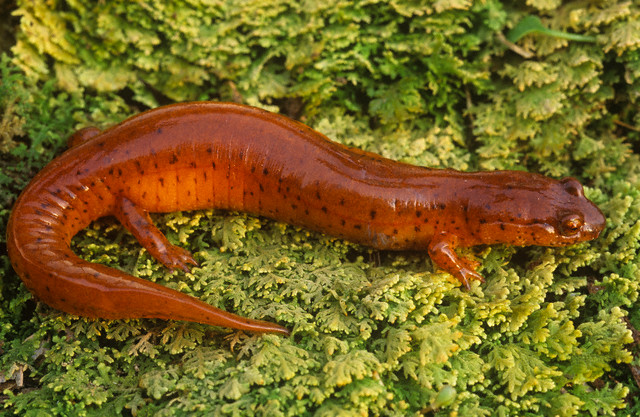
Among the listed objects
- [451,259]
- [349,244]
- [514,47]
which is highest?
[514,47]

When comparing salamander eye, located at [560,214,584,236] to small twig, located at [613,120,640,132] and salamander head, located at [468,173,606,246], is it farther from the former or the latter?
small twig, located at [613,120,640,132]

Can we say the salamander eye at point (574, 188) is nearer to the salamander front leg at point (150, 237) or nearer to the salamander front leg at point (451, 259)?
the salamander front leg at point (451, 259)

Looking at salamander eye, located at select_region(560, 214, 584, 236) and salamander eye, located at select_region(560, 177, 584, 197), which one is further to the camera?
salamander eye, located at select_region(560, 177, 584, 197)

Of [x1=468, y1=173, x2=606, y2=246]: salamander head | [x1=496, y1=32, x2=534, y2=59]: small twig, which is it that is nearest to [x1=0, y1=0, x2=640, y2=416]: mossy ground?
[x1=496, y1=32, x2=534, y2=59]: small twig

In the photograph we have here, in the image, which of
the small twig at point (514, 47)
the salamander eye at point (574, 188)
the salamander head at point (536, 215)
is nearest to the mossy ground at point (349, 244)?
the small twig at point (514, 47)

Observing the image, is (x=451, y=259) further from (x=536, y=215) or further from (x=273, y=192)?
(x=273, y=192)

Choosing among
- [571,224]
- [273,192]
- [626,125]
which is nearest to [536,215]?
[571,224]
